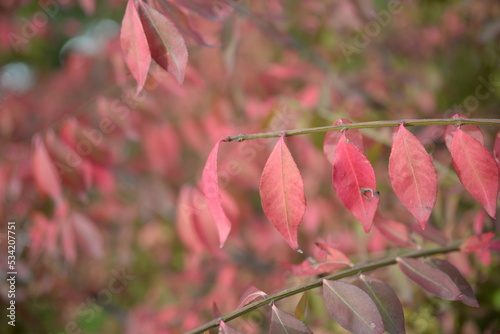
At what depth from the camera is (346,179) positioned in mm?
697

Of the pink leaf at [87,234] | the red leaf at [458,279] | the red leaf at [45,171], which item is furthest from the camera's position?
the pink leaf at [87,234]

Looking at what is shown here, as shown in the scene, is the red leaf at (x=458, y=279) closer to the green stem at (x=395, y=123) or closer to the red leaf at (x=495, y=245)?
the red leaf at (x=495, y=245)

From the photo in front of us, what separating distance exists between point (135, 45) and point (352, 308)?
1.74 ft

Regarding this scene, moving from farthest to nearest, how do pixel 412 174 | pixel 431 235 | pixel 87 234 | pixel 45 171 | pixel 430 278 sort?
pixel 87 234 → pixel 45 171 → pixel 431 235 → pixel 430 278 → pixel 412 174

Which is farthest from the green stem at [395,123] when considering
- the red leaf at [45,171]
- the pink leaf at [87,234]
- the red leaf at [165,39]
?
the pink leaf at [87,234]

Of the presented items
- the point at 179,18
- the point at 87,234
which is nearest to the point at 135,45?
the point at 179,18

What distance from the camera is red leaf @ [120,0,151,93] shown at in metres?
0.80

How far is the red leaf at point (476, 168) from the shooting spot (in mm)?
689

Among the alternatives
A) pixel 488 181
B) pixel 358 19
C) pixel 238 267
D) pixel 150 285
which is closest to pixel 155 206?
pixel 238 267

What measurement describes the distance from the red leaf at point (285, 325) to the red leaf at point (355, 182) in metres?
0.17

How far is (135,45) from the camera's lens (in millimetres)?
813

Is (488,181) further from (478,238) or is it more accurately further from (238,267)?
(238,267)

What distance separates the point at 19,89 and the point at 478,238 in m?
3.04

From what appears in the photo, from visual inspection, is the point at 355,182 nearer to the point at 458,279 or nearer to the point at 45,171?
the point at 458,279
